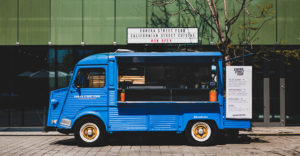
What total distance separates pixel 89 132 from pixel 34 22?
22.5 feet

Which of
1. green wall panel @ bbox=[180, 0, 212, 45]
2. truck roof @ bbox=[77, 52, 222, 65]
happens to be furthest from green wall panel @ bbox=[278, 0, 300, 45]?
truck roof @ bbox=[77, 52, 222, 65]

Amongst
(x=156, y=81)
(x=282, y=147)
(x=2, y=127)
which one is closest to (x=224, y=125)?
(x=282, y=147)

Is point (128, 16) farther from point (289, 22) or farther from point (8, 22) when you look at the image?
point (289, 22)

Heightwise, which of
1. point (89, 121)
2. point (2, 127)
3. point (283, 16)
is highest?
point (283, 16)

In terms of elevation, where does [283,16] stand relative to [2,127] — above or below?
above

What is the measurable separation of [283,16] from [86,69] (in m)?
9.26

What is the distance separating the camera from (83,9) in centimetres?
1369

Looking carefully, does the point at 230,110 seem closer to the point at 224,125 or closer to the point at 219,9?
the point at 224,125

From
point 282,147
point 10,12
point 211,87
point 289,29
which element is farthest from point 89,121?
point 289,29

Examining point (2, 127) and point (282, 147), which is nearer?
point (282, 147)

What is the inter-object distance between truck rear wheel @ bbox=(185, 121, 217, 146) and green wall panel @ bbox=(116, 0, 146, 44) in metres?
5.88

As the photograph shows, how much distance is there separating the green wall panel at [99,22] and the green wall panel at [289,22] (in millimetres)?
7560

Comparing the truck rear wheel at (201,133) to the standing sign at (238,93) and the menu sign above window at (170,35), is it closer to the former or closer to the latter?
the standing sign at (238,93)

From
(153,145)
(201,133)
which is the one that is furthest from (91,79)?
(201,133)
